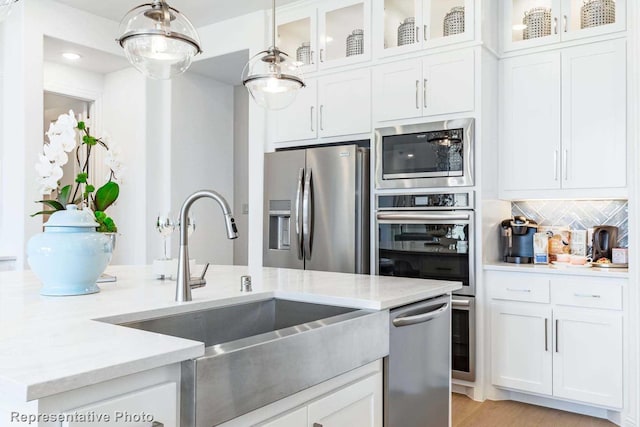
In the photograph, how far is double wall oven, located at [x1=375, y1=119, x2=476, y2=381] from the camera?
3291mm

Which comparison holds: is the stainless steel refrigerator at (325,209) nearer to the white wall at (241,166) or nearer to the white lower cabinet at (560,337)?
the white lower cabinet at (560,337)

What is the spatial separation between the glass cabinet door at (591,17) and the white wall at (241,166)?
3272 millimetres

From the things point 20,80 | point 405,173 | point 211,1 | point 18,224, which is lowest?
point 18,224

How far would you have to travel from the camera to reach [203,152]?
17.1ft

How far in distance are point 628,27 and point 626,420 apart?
7.77 ft

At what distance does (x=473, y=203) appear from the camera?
3266 millimetres

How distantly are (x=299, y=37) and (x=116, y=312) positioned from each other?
10.9 feet

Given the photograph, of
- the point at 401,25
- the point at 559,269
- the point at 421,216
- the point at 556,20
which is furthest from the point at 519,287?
the point at 401,25

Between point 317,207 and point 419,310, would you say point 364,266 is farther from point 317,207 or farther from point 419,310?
point 419,310

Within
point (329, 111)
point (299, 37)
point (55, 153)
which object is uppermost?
point (299, 37)

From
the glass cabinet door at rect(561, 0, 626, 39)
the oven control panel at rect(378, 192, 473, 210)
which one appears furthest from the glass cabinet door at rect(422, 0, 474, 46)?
the oven control panel at rect(378, 192, 473, 210)

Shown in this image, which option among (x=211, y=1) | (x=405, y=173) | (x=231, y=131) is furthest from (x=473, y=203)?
(x=231, y=131)

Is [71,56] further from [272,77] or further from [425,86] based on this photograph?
[425,86]

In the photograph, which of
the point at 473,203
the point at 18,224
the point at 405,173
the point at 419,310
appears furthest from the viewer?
the point at 18,224
